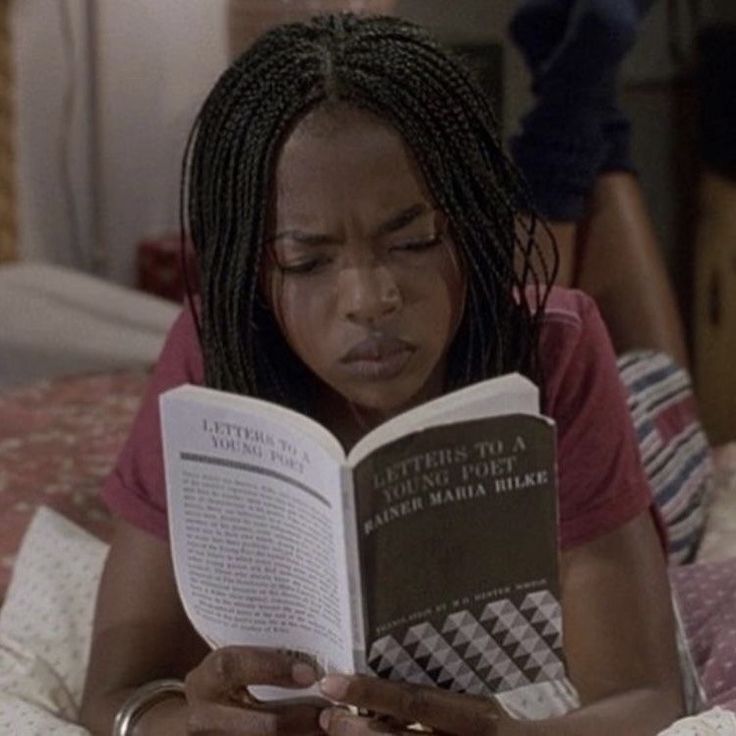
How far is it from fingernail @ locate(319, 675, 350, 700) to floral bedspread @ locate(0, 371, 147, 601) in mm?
691

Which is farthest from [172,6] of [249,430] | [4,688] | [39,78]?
[249,430]

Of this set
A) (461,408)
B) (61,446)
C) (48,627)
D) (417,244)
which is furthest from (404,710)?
(61,446)

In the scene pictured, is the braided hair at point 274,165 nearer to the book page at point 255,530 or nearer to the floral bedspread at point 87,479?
the book page at point 255,530

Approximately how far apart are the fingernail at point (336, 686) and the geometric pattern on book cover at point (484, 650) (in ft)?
0.05

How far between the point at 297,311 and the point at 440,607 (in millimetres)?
209

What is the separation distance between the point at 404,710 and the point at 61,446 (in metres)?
1.16

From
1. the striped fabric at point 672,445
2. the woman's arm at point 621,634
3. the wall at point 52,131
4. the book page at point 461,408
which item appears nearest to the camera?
the book page at point 461,408

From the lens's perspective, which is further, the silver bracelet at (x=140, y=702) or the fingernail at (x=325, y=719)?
the silver bracelet at (x=140, y=702)

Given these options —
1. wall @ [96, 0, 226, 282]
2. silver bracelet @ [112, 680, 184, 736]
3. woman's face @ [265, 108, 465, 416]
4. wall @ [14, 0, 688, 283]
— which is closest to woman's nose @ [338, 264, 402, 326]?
woman's face @ [265, 108, 465, 416]

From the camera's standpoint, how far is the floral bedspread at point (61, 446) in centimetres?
169

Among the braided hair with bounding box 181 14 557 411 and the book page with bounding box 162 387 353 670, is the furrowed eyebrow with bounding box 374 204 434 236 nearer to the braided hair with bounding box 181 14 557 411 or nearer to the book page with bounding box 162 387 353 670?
the braided hair with bounding box 181 14 557 411

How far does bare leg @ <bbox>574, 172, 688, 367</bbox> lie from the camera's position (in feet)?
5.85

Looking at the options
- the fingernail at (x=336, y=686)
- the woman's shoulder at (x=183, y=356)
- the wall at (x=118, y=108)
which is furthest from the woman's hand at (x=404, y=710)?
the wall at (x=118, y=108)

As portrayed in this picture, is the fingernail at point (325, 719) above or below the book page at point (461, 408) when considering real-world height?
below
